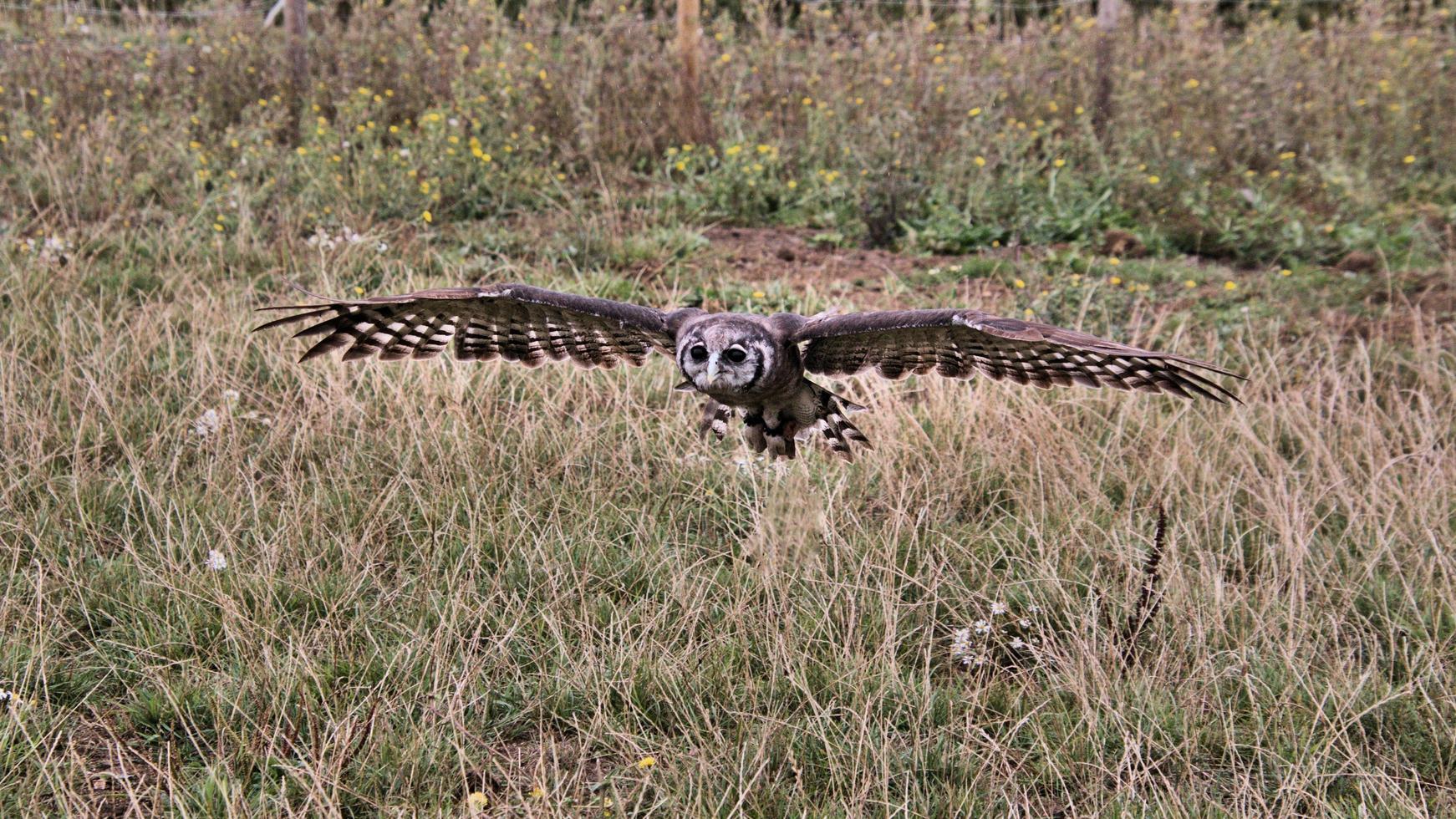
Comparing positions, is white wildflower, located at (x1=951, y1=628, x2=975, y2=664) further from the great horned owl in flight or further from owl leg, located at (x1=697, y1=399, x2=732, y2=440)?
owl leg, located at (x1=697, y1=399, x2=732, y2=440)

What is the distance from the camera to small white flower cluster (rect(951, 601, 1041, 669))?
3799mm

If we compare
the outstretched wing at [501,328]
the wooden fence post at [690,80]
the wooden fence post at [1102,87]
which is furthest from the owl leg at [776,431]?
the wooden fence post at [1102,87]

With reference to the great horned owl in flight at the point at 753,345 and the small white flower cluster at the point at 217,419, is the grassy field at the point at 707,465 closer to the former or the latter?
the small white flower cluster at the point at 217,419

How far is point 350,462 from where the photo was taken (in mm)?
4746

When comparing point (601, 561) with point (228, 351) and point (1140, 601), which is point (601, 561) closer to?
point (1140, 601)

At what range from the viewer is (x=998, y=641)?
3.89 meters

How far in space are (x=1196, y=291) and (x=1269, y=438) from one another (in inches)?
73.7

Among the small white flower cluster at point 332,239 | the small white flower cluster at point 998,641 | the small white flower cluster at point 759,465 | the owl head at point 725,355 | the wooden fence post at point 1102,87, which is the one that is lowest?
the small white flower cluster at point 998,641

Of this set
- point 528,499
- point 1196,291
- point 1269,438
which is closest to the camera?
point 528,499

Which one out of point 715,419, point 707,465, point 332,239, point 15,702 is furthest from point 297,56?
point 15,702

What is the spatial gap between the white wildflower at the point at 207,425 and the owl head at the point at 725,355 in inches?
89.7

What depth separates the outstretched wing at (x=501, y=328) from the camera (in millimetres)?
3797

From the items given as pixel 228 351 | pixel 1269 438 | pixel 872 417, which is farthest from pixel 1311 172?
pixel 228 351

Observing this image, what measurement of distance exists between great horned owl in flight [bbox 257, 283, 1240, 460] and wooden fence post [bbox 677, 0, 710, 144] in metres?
3.94
